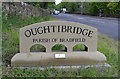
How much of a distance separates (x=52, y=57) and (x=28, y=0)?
12.4 meters

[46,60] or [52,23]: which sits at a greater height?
[52,23]

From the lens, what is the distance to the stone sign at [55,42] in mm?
3715

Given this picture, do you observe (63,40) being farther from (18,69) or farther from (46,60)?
(18,69)

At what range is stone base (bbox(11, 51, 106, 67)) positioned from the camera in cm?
371

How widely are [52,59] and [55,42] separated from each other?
346 mm

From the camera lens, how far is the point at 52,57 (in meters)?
3.73

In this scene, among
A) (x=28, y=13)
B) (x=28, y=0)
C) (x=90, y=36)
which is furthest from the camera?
(x=28, y=0)

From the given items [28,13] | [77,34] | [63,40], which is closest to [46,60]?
Answer: [63,40]

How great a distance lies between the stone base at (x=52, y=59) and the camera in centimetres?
371

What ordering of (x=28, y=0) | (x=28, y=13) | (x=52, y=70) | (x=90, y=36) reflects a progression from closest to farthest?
(x=52, y=70), (x=90, y=36), (x=28, y=13), (x=28, y=0)

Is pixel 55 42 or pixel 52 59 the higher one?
pixel 55 42

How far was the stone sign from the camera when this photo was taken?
371cm

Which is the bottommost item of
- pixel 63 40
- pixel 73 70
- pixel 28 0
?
pixel 73 70

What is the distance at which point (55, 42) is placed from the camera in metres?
3.79
